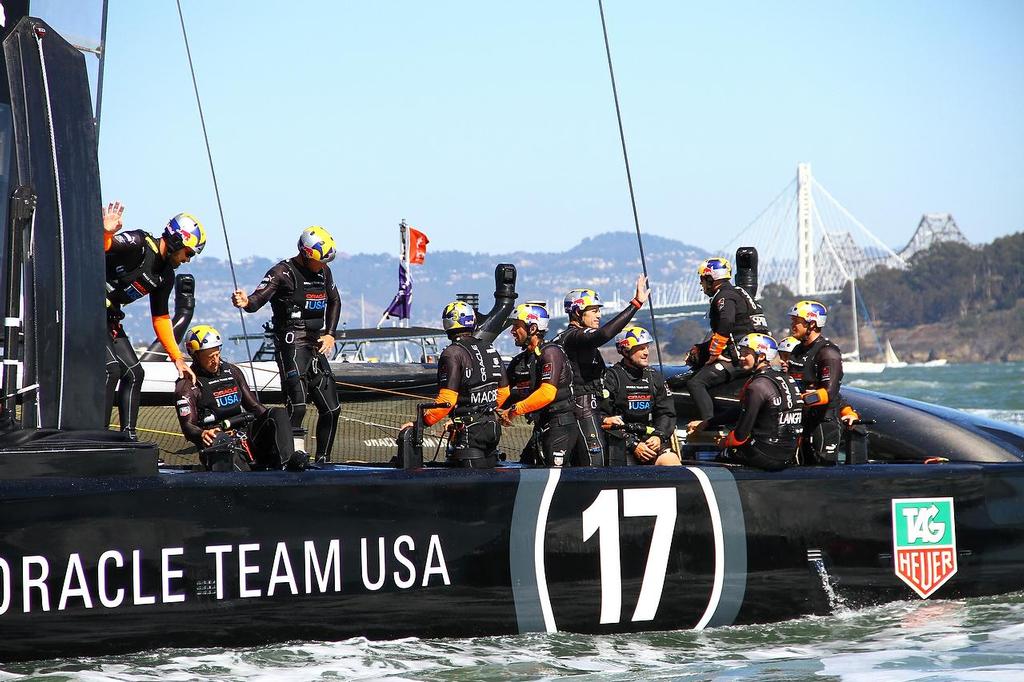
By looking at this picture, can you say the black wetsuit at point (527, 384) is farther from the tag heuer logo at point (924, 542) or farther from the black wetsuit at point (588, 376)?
the tag heuer logo at point (924, 542)

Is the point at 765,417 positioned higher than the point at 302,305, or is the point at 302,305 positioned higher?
the point at 302,305

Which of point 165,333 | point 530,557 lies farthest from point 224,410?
point 530,557

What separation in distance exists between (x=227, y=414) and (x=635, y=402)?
8.66ft

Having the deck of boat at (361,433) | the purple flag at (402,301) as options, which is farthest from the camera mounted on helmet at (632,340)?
the purple flag at (402,301)

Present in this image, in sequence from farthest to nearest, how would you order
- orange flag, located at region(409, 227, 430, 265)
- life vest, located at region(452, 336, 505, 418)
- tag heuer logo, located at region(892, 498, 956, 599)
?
1. orange flag, located at region(409, 227, 430, 265)
2. life vest, located at region(452, 336, 505, 418)
3. tag heuer logo, located at region(892, 498, 956, 599)

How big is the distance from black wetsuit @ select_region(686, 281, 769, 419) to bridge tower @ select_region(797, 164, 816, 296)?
113956mm

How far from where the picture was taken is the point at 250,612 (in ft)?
19.2

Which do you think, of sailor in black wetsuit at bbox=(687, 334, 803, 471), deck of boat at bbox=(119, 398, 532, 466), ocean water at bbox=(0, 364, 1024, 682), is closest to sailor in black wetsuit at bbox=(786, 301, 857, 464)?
sailor in black wetsuit at bbox=(687, 334, 803, 471)

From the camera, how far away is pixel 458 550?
20.5 ft

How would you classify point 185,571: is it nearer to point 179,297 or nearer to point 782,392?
A: point 782,392

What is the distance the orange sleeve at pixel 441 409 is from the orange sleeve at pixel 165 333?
54.7 inches

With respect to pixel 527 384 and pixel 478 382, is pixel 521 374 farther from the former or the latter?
pixel 478 382

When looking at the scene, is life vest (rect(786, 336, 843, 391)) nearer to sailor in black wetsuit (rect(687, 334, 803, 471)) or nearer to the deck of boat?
sailor in black wetsuit (rect(687, 334, 803, 471))

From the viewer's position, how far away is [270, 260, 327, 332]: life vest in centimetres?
798
